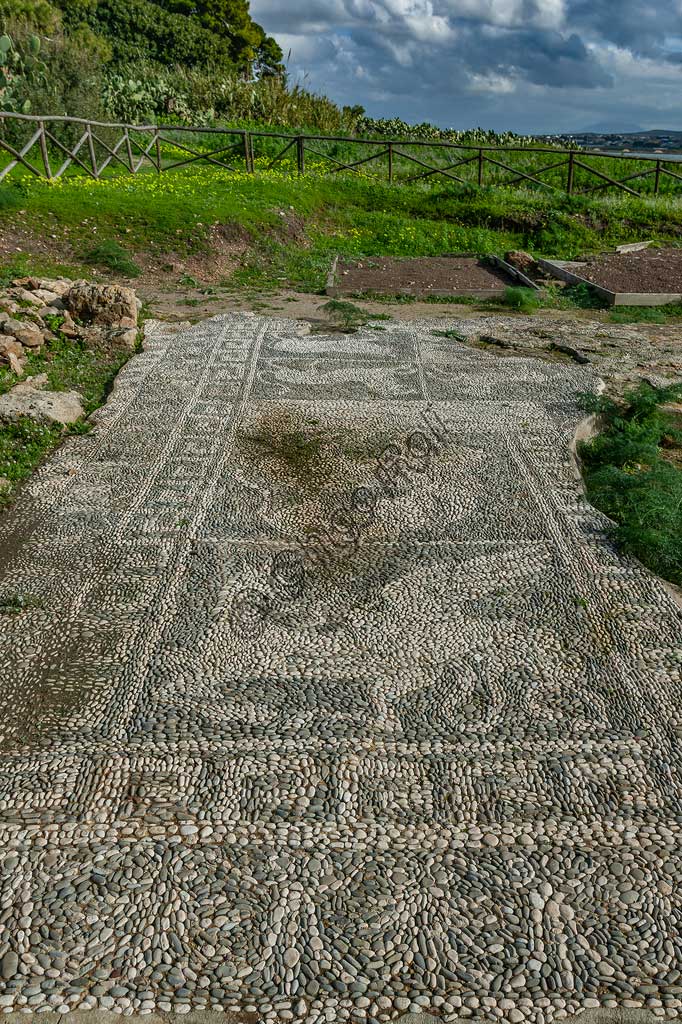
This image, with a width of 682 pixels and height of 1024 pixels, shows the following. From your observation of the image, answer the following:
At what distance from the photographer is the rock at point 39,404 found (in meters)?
7.37

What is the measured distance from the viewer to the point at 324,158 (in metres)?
20.0

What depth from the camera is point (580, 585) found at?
5.26 m

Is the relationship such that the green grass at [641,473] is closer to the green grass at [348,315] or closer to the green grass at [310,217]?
the green grass at [348,315]

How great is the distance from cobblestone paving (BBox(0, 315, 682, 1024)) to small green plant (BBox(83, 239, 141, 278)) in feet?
20.2

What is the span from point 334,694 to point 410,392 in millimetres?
4882

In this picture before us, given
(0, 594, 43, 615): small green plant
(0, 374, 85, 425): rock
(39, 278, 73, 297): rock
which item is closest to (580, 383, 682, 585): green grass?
(0, 594, 43, 615): small green plant

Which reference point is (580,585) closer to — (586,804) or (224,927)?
(586,804)

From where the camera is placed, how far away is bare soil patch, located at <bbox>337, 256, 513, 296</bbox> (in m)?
12.8

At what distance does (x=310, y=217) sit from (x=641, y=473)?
1152cm

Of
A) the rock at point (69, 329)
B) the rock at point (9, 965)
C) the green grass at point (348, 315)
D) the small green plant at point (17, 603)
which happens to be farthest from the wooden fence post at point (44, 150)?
the rock at point (9, 965)

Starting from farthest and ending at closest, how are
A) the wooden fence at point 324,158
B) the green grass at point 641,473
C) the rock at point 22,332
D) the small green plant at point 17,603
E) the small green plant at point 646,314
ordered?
1. the wooden fence at point 324,158
2. the small green plant at point 646,314
3. the rock at point 22,332
4. the green grass at point 641,473
5. the small green plant at point 17,603

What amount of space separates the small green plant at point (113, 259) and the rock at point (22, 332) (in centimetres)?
369

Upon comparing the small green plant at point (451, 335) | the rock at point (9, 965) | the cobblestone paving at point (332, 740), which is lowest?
the rock at point (9, 965)

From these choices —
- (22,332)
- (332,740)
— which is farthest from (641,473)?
(22,332)
